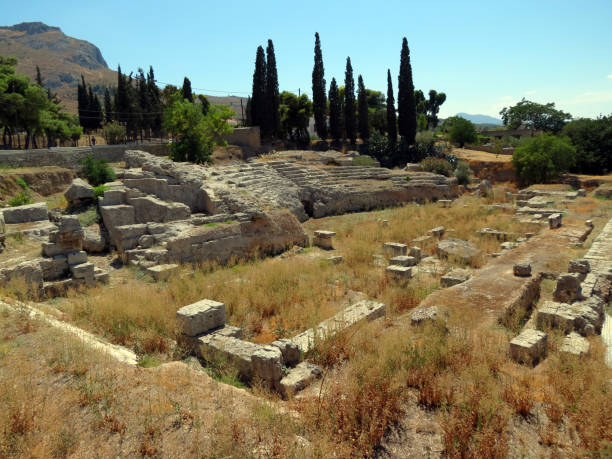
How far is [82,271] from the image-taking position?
997 centimetres

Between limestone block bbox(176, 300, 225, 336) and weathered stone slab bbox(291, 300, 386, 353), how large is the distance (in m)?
1.42

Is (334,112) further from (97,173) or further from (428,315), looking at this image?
(428,315)

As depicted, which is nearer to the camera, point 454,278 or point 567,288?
point 567,288

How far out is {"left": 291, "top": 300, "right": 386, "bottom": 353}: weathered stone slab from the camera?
6713mm

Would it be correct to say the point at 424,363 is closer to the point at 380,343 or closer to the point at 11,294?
the point at 380,343

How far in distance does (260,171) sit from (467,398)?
17.9 metres

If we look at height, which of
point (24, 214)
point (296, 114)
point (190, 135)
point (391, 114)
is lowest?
point (24, 214)

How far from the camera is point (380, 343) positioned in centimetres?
635

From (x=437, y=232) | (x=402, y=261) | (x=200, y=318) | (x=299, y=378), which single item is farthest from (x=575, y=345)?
(x=437, y=232)

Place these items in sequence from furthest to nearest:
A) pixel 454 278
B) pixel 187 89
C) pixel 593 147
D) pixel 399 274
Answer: pixel 187 89 < pixel 593 147 < pixel 399 274 < pixel 454 278

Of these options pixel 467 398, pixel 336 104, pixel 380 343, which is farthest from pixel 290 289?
pixel 336 104

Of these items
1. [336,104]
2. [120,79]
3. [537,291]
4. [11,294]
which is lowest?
[537,291]

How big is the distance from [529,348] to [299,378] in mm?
3455

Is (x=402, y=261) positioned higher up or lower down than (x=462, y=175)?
lower down
